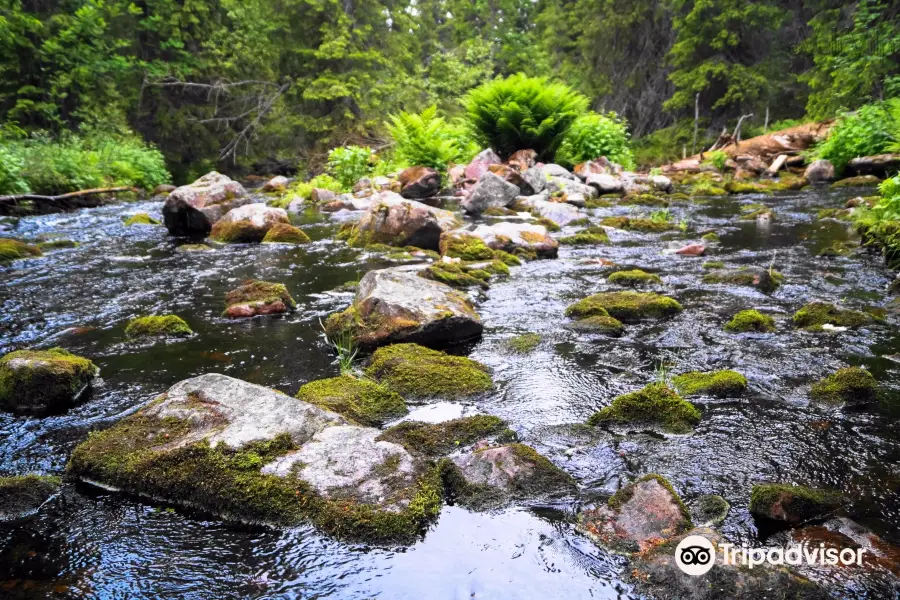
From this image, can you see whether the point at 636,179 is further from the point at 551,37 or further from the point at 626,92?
the point at 551,37

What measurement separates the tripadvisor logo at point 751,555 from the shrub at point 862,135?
12937 mm

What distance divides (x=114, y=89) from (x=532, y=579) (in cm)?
2491

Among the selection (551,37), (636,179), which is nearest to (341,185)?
(636,179)

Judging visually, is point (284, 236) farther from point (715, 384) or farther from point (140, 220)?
point (715, 384)

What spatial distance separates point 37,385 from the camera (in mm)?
3521

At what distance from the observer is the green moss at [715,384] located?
346cm

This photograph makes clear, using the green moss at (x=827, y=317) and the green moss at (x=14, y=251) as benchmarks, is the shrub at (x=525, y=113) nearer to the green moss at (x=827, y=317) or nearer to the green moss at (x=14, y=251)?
the green moss at (x=14, y=251)

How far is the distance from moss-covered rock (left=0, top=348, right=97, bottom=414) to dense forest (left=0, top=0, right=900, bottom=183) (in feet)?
53.9

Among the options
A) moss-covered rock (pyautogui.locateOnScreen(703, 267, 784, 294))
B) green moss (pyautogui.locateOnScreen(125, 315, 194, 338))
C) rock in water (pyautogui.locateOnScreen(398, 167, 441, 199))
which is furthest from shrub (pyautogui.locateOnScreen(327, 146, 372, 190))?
moss-covered rock (pyautogui.locateOnScreen(703, 267, 784, 294))

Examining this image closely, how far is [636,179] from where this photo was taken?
49.9 ft

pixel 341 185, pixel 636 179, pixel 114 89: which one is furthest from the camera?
pixel 114 89

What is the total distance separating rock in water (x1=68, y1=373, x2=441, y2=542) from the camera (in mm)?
2375

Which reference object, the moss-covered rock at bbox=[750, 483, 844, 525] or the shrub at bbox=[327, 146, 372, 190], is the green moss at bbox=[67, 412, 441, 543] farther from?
the shrub at bbox=[327, 146, 372, 190]

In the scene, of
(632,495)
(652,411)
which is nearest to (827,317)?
(652,411)
